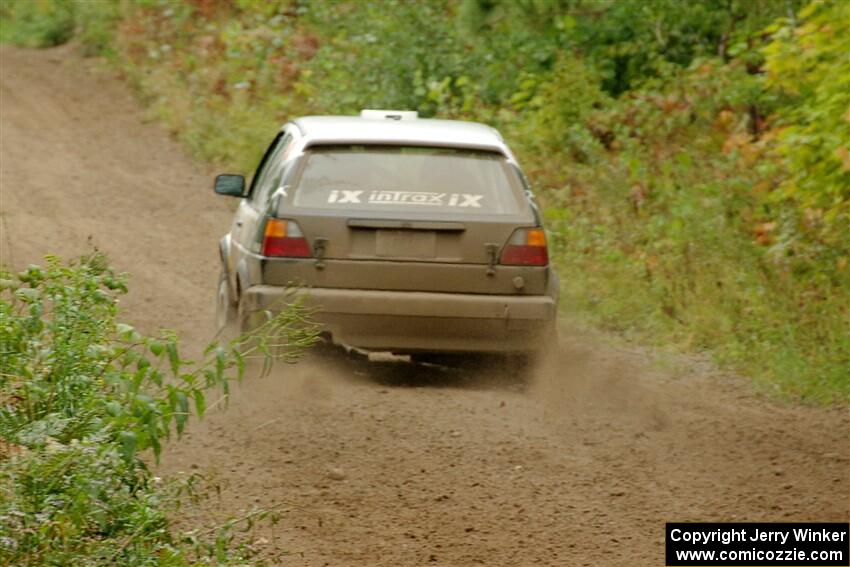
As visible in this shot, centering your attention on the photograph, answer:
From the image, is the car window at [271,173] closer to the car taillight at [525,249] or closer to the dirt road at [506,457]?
the dirt road at [506,457]

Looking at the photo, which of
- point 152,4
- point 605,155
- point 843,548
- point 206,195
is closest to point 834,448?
point 843,548

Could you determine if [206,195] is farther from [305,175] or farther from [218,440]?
[218,440]

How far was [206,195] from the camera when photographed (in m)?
19.1

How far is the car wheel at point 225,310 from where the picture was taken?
10.3 m

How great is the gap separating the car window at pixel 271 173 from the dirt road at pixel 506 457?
→ 1167mm

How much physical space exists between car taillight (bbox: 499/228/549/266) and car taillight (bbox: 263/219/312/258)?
4.01ft

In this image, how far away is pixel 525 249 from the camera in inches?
376

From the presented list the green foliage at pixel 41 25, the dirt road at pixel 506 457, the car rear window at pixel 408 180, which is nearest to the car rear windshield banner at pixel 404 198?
the car rear window at pixel 408 180

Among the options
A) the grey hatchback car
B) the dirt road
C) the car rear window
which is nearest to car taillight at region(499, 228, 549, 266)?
the grey hatchback car

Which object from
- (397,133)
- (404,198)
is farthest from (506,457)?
(397,133)

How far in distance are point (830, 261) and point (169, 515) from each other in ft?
22.7

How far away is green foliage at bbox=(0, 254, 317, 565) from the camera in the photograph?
17.1ft

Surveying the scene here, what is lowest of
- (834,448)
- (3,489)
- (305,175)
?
(834,448)

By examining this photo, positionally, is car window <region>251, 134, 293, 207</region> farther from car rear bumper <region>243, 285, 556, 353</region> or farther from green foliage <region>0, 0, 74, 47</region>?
green foliage <region>0, 0, 74, 47</region>
